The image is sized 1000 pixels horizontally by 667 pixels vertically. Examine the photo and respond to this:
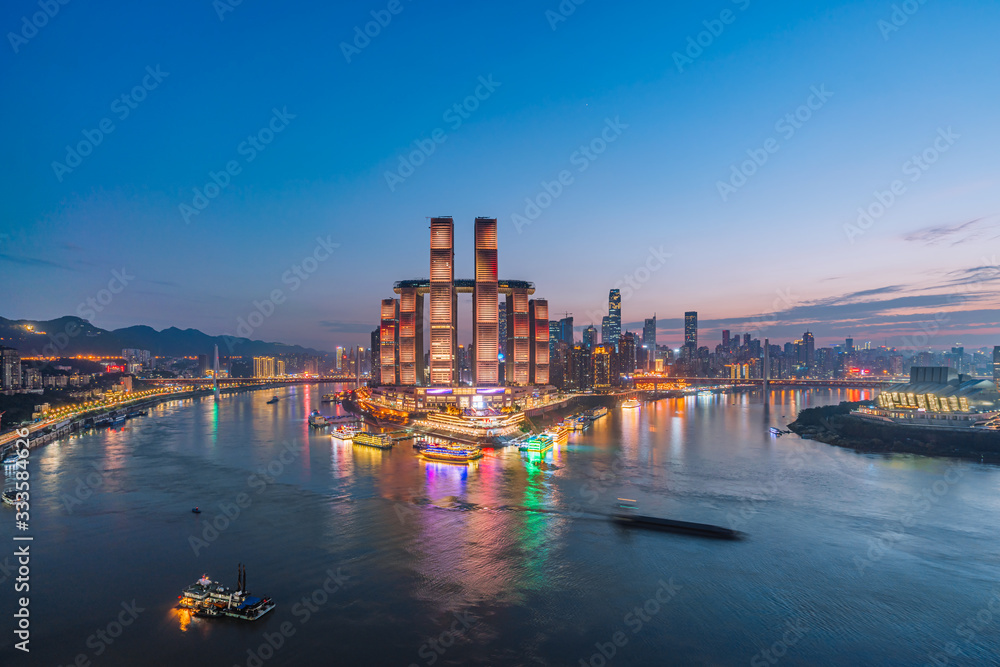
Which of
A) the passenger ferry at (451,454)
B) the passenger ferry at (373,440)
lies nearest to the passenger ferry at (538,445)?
the passenger ferry at (451,454)

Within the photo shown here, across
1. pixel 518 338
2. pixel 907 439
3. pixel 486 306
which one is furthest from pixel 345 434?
pixel 907 439

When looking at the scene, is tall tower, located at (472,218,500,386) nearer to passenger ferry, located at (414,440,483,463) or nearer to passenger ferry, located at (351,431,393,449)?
passenger ferry, located at (351,431,393,449)

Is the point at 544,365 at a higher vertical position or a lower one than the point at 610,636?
higher

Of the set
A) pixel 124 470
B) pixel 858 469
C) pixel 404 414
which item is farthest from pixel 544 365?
Result: pixel 124 470

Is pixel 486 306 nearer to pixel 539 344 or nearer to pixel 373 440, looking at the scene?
pixel 539 344

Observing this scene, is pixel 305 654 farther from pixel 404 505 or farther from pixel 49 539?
pixel 49 539

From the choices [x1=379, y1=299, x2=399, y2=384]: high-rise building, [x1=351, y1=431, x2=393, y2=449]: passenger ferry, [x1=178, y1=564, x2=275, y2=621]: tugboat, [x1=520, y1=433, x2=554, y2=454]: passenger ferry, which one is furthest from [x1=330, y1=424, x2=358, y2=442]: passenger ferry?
[x1=379, y1=299, x2=399, y2=384]: high-rise building
